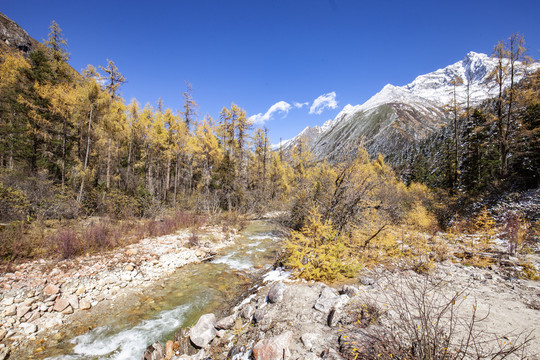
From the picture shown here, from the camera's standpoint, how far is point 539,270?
5047 millimetres

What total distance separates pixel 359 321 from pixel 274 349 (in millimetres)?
1351

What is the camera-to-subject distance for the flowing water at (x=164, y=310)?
421 cm

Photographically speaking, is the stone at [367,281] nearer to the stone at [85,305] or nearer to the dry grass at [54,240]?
the stone at [85,305]

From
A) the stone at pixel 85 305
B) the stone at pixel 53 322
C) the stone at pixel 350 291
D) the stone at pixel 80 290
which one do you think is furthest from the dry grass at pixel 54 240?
the stone at pixel 350 291

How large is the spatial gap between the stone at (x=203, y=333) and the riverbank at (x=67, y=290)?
2915mm

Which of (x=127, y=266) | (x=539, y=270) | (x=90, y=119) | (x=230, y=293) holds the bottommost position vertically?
(x=230, y=293)

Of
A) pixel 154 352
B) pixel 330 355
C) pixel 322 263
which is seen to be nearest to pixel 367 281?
pixel 322 263

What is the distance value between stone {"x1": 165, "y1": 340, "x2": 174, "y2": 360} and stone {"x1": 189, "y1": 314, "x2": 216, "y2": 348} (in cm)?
45

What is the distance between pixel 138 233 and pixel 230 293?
23.2ft

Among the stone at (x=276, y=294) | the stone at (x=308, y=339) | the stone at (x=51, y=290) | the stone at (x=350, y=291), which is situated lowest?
the stone at (x=51, y=290)

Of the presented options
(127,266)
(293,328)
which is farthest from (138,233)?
(293,328)

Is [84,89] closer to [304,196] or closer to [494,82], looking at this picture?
[304,196]

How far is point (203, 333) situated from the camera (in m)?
4.00

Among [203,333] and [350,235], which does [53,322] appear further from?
[350,235]
